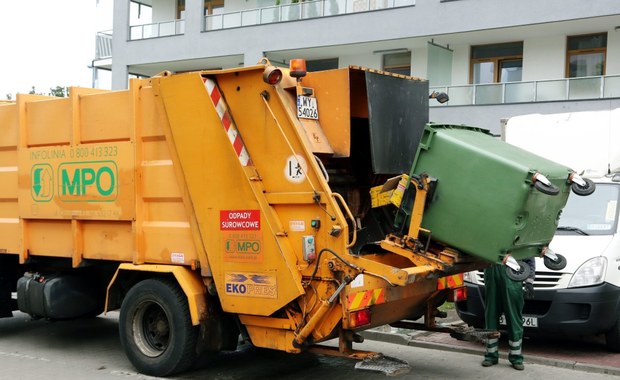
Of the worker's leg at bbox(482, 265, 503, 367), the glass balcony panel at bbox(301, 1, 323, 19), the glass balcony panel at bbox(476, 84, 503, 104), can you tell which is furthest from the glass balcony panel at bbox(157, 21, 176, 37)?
the worker's leg at bbox(482, 265, 503, 367)

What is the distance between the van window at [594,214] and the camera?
8117 millimetres

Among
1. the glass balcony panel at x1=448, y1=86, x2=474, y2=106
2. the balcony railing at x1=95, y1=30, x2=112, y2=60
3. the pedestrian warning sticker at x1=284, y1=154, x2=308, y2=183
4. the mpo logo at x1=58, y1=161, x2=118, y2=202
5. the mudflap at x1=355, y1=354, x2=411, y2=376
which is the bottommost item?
the mudflap at x1=355, y1=354, x2=411, y2=376

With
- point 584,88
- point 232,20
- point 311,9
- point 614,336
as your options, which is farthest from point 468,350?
point 232,20

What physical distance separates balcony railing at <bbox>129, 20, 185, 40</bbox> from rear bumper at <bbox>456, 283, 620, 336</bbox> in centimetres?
2204

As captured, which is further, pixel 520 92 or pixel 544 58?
pixel 544 58

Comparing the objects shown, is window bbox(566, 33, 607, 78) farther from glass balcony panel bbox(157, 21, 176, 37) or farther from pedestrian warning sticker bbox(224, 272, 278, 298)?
pedestrian warning sticker bbox(224, 272, 278, 298)

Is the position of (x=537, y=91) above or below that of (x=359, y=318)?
above

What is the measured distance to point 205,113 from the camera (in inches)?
248

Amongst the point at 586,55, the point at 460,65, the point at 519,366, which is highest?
the point at 586,55

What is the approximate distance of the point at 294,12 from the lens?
2427 cm

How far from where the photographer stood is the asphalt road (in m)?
6.83

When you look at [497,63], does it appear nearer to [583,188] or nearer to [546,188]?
[583,188]

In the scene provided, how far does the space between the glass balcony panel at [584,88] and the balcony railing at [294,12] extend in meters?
5.29

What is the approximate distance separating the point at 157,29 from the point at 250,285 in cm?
2366
